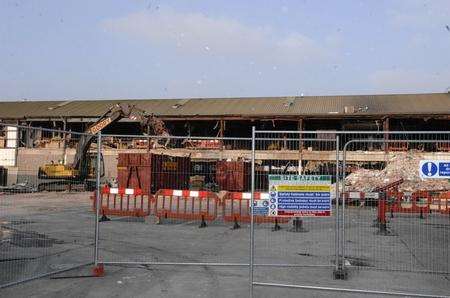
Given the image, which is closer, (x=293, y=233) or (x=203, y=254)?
(x=203, y=254)

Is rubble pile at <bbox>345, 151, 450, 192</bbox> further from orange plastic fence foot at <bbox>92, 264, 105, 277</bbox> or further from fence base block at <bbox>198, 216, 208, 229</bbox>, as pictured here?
orange plastic fence foot at <bbox>92, 264, 105, 277</bbox>

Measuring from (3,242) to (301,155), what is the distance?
20.4ft

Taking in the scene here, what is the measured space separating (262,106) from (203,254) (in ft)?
131

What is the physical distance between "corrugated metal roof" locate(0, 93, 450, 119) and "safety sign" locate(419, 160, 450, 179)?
36.2m

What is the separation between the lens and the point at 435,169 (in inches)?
307

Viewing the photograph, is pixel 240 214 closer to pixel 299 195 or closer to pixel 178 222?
pixel 178 222

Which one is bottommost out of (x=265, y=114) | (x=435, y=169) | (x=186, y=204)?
(x=186, y=204)

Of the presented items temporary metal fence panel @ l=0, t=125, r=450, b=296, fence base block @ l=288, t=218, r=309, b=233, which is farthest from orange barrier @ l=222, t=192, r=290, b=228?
fence base block @ l=288, t=218, r=309, b=233

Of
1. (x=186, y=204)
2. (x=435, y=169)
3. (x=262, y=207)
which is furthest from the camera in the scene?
(x=186, y=204)

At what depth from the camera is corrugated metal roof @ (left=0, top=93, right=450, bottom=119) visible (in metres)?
45.5

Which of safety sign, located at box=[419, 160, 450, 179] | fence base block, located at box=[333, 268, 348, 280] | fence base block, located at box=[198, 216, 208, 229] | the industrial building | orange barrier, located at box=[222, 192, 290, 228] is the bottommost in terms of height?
fence base block, located at box=[333, 268, 348, 280]

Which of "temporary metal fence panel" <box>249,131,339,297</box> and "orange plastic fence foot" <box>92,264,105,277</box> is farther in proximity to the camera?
"orange plastic fence foot" <box>92,264,105,277</box>

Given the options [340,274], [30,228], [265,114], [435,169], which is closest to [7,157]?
[340,274]

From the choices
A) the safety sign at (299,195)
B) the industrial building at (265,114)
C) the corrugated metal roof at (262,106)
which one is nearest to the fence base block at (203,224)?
the safety sign at (299,195)
